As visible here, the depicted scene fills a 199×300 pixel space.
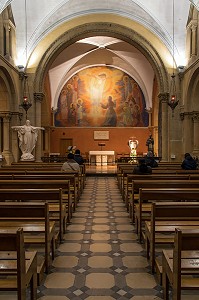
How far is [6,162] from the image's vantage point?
15.4 metres

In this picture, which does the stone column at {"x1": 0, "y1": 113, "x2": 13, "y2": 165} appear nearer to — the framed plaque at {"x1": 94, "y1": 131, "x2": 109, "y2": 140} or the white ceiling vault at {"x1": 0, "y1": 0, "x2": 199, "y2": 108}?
the white ceiling vault at {"x1": 0, "y1": 0, "x2": 199, "y2": 108}

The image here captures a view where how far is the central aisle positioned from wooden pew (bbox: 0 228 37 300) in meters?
0.58

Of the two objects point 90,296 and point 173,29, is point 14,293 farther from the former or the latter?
point 173,29

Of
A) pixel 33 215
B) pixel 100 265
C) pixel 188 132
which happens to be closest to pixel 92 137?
pixel 188 132

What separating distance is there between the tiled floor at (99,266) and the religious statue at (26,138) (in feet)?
29.4

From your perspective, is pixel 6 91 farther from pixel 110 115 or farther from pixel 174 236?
pixel 174 236

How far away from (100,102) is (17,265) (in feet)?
86.3

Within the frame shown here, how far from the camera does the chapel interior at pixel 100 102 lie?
4262 millimetres

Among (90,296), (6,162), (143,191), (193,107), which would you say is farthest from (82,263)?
(193,107)

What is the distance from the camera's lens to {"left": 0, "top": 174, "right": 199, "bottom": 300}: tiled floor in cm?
347

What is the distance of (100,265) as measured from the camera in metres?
4.30

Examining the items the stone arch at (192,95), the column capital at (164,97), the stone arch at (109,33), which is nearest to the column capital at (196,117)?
the stone arch at (192,95)

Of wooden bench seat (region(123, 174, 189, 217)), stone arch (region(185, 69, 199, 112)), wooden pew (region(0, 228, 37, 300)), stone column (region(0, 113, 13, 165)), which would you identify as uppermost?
stone arch (region(185, 69, 199, 112))

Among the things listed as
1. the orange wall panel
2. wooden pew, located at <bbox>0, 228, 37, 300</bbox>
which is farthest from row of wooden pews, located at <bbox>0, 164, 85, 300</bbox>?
the orange wall panel
